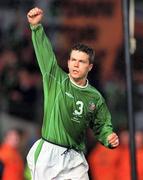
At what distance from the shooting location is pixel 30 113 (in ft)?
51.3

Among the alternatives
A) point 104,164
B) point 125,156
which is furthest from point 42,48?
point 104,164

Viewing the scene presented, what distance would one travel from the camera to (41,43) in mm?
8156

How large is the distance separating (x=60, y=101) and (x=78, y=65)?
0.31 metres

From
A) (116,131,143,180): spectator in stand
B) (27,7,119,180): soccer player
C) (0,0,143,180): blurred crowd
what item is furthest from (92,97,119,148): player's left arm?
(0,0,143,180): blurred crowd

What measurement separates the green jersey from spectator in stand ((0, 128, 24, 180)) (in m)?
4.83

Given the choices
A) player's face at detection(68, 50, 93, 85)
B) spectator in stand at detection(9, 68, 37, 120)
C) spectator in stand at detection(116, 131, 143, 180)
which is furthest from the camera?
spectator in stand at detection(9, 68, 37, 120)

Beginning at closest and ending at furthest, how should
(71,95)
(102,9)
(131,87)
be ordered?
(71,95), (131,87), (102,9)

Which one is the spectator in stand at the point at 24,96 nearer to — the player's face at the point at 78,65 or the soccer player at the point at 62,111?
the soccer player at the point at 62,111

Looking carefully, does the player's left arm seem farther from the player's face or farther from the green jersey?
the player's face

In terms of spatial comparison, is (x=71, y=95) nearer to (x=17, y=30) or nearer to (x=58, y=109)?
(x=58, y=109)

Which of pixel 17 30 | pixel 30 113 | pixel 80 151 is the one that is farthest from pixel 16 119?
pixel 80 151

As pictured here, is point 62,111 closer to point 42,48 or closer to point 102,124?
point 102,124

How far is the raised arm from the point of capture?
813 centimetres

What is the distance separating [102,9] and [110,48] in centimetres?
58
